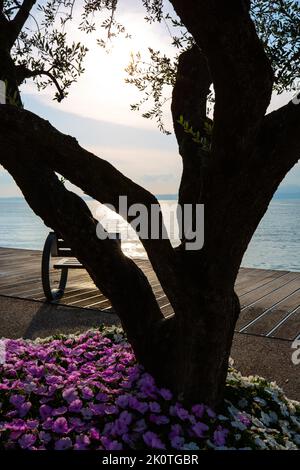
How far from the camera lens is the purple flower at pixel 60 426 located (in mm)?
3330

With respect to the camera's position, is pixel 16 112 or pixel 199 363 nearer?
pixel 16 112

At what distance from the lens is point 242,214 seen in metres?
3.28

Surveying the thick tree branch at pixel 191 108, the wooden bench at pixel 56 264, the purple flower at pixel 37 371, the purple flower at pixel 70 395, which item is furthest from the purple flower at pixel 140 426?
the wooden bench at pixel 56 264

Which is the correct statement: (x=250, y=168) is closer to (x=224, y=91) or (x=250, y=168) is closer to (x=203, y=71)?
(x=224, y=91)

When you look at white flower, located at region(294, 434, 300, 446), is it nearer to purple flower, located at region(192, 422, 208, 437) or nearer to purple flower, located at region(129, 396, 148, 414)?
purple flower, located at region(192, 422, 208, 437)

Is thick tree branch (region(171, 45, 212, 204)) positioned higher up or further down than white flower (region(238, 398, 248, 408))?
higher up

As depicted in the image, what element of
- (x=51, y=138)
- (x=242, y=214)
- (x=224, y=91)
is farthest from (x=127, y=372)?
(x=224, y=91)

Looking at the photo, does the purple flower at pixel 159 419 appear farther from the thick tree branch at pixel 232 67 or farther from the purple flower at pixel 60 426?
the thick tree branch at pixel 232 67

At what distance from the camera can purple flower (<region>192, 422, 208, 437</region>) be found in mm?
3375

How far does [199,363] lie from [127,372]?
0.79 meters

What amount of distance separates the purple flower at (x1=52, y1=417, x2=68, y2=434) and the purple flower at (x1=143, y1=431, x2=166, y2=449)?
0.57m

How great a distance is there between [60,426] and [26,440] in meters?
0.25

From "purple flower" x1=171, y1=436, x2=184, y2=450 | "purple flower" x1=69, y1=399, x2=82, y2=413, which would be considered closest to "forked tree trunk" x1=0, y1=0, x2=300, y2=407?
"purple flower" x1=171, y1=436, x2=184, y2=450

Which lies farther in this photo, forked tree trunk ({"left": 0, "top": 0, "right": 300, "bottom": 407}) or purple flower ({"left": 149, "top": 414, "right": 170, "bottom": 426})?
purple flower ({"left": 149, "top": 414, "right": 170, "bottom": 426})
